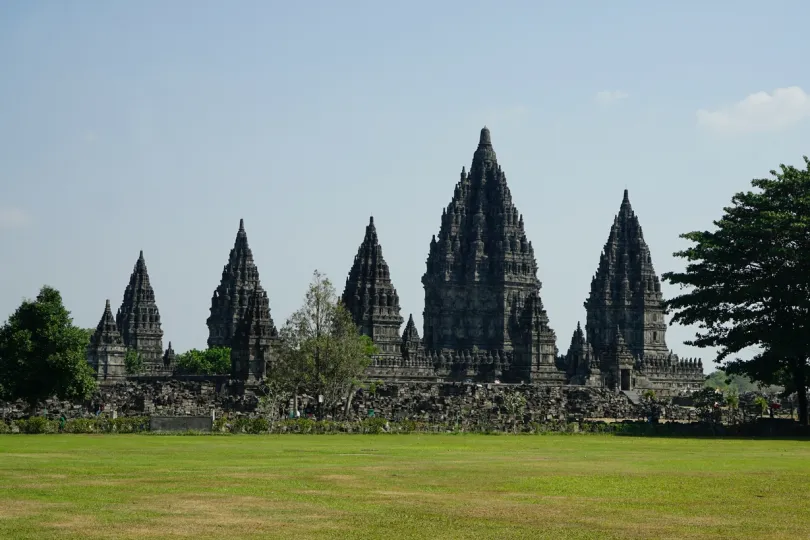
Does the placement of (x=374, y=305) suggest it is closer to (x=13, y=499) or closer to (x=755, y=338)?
(x=755, y=338)

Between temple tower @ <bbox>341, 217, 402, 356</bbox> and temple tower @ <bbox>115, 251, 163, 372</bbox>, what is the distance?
3850 cm

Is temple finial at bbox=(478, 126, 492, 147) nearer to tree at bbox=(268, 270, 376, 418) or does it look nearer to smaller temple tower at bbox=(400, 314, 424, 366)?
smaller temple tower at bbox=(400, 314, 424, 366)

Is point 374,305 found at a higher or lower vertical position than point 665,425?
higher

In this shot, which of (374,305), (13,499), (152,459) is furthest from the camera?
(374,305)

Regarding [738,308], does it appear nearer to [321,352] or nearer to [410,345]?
Answer: [321,352]

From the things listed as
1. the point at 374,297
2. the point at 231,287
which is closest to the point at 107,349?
the point at 231,287

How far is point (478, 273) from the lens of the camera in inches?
6929

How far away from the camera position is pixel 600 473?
1433 inches

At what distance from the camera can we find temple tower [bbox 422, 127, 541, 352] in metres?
174

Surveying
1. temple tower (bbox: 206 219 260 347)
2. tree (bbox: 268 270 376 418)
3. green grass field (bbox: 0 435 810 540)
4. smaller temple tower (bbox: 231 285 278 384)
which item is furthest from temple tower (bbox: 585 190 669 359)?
green grass field (bbox: 0 435 810 540)

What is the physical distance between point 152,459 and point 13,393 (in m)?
35.8

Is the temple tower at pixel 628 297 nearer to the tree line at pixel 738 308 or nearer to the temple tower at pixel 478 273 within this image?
the temple tower at pixel 478 273

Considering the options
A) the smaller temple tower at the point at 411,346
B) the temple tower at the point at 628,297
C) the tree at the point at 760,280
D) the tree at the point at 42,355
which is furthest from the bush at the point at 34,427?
the temple tower at the point at 628,297

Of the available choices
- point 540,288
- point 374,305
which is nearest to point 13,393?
point 374,305
